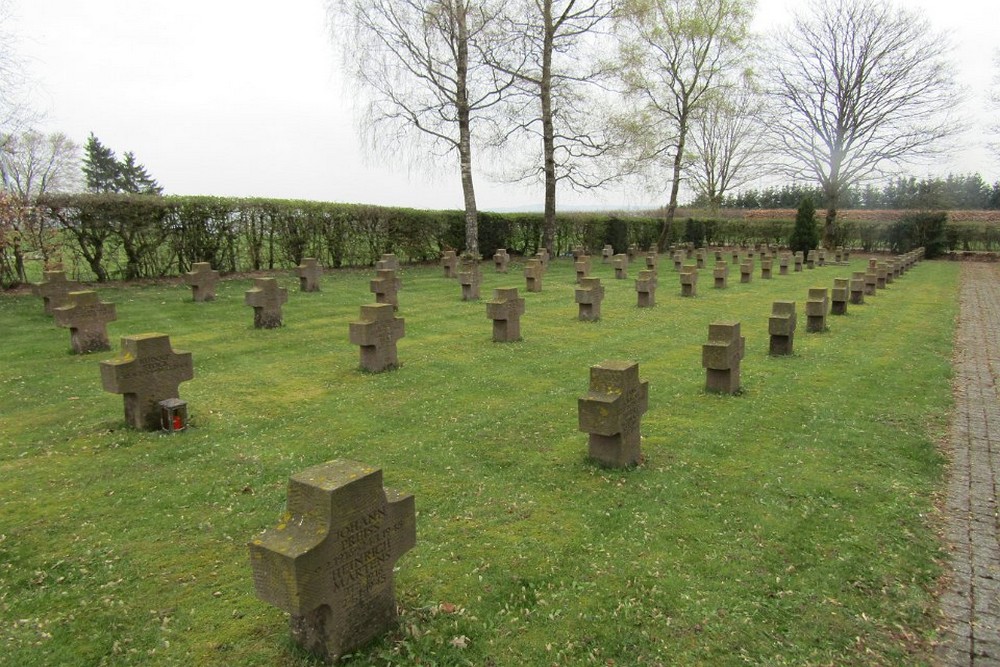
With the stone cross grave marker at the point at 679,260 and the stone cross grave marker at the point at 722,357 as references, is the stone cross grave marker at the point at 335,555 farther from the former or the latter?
the stone cross grave marker at the point at 679,260

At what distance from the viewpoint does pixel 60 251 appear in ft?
52.4

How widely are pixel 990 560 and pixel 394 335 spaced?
6823mm

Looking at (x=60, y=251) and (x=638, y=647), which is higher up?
(x=60, y=251)

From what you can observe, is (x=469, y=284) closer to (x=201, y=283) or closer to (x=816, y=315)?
(x=201, y=283)

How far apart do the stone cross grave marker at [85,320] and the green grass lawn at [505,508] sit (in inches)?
11.7

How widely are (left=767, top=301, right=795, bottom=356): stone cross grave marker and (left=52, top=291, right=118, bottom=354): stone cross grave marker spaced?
10.4 meters

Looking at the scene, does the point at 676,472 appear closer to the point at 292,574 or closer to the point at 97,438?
the point at 292,574

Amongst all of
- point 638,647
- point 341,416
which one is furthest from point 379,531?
point 341,416

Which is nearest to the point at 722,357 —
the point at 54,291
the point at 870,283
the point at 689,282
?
the point at 689,282

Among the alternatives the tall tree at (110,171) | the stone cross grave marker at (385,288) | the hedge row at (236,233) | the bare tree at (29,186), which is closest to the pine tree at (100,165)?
the tall tree at (110,171)

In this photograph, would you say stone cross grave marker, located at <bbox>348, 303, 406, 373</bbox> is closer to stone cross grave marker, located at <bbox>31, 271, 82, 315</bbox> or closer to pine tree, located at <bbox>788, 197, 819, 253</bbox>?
stone cross grave marker, located at <bbox>31, 271, 82, 315</bbox>

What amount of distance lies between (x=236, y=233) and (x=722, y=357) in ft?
52.2

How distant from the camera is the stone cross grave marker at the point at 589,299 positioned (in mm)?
12828

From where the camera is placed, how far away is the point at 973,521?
4.59 meters
